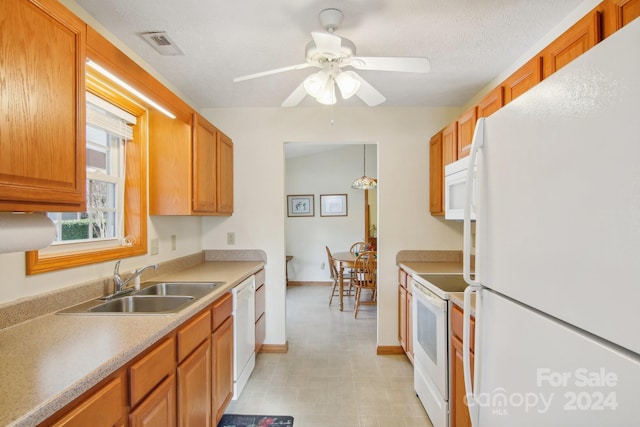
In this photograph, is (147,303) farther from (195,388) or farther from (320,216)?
(320,216)

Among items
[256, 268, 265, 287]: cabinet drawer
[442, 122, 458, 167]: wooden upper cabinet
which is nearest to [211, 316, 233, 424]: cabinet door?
[256, 268, 265, 287]: cabinet drawer

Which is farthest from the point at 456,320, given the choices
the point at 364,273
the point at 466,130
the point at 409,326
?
the point at 364,273

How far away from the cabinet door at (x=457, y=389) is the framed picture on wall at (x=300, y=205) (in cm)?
475

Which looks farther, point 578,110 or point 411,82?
point 411,82

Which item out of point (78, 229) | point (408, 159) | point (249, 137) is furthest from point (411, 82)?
point (78, 229)

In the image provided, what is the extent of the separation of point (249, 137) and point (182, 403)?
7.53ft

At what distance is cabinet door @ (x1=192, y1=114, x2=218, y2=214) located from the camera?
2.22 meters

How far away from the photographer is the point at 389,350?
2926 millimetres

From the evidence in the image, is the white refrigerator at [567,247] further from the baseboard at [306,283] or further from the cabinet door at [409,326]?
the baseboard at [306,283]

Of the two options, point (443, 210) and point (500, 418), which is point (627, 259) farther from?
point (443, 210)

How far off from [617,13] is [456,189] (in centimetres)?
127

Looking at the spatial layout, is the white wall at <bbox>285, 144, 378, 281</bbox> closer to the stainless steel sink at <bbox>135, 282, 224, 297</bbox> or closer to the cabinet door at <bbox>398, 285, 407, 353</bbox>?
the cabinet door at <bbox>398, 285, 407, 353</bbox>

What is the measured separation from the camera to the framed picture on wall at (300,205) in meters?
6.25

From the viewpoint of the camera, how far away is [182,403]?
4.50 ft
